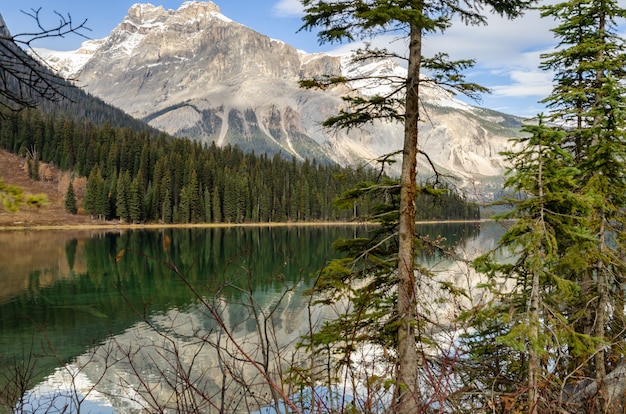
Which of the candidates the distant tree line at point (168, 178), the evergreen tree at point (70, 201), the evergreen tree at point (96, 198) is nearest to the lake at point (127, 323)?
the evergreen tree at point (96, 198)

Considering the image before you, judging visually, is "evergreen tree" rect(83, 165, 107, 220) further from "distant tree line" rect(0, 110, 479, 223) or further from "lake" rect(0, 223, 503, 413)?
"lake" rect(0, 223, 503, 413)

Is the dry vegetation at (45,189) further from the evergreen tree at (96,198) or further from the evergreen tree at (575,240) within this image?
the evergreen tree at (575,240)

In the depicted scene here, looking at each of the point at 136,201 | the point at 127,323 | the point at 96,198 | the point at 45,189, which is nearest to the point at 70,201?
the point at 96,198

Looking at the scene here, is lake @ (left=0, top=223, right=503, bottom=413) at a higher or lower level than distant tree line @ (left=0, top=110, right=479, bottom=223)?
lower

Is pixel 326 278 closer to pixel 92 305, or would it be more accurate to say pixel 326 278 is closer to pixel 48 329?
pixel 48 329

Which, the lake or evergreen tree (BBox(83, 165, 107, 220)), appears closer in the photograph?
the lake

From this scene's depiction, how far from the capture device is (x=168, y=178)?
338 ft

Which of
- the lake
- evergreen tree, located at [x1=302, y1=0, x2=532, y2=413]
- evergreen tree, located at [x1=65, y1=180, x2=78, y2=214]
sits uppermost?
evergreen tree, located at [x1=302, y1=0, x2=532, y2=413]

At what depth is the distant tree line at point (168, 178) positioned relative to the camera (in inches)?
3866

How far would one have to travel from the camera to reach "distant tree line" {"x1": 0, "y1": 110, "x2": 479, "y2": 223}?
98188 mm

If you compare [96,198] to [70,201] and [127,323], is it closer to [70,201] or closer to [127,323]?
[70,201]

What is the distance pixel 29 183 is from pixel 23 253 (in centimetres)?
6932

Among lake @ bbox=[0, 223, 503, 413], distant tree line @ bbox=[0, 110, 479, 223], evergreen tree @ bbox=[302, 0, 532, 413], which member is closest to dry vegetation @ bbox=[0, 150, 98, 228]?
distant tree line @ bbox=[0, 110, 479, 223]

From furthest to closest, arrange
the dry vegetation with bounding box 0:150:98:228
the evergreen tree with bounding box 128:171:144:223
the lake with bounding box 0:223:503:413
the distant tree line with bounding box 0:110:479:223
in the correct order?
the distant tree line with bounding box 0:110:479:223, the evergreen tree with bounding box 128:171:144:223, the dry vegetation with bounding box 0:150:98:228, the lake with bounding box 0:223:503:413
